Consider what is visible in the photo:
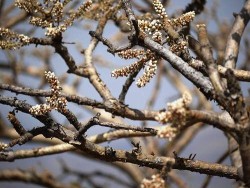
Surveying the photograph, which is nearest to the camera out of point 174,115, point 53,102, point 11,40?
point 174,115

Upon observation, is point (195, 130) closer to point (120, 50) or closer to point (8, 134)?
point (8, 134)

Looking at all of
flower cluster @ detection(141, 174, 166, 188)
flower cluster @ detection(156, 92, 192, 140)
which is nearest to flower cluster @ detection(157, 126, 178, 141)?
flower cluster @ detection(156, 92, 192, 140)

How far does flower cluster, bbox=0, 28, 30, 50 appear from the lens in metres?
1.84

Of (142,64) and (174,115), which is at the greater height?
(142,64)

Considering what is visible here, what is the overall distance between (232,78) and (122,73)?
70cm

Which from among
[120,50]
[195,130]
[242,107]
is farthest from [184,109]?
[195,130]

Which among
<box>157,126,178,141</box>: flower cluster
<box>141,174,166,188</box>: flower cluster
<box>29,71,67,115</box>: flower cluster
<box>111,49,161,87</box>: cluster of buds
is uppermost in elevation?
<box>111,49,161,87</box>: cluster of buds

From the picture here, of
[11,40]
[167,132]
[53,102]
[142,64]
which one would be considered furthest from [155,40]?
[11,40]

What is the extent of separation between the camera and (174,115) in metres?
0.93

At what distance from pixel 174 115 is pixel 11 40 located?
132 cm

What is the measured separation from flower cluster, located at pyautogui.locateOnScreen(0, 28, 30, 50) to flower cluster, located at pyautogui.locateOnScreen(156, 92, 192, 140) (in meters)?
1.24

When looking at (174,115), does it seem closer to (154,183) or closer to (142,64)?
(154,183)

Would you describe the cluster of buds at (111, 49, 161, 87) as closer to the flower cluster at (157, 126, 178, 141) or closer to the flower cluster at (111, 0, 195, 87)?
the flower cluster at (111, 0, 195, 87)

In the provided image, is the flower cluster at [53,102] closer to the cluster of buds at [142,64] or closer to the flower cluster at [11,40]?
the cluster of buds at [142,64]
